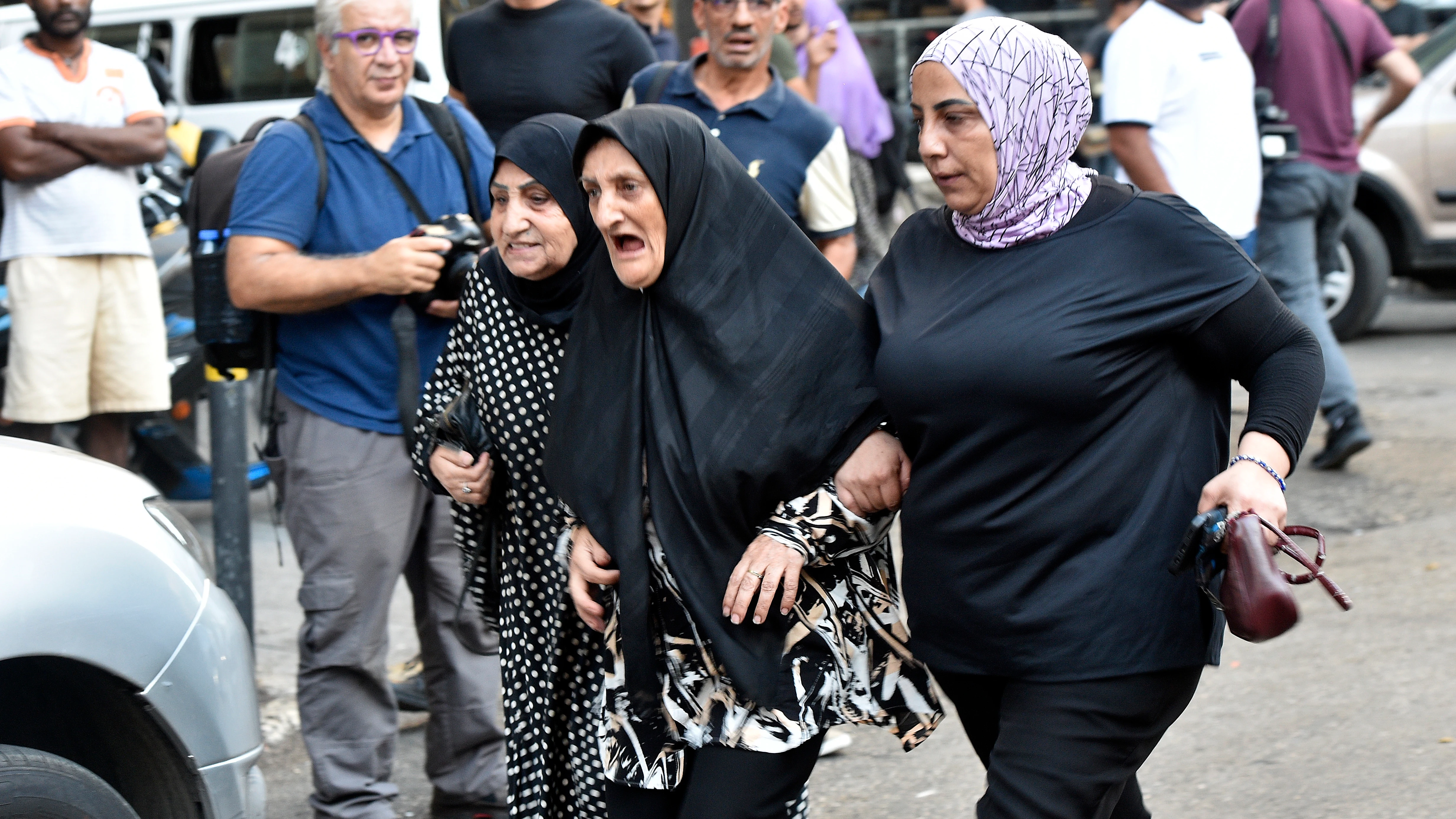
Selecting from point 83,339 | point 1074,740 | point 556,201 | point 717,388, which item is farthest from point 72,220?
point 1074,740

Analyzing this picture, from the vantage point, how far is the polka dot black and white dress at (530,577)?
9.81ft

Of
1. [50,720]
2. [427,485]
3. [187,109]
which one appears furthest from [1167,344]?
[187,109]

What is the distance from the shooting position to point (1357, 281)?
9.23 meters

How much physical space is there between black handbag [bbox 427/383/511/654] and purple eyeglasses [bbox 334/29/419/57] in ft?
3.27

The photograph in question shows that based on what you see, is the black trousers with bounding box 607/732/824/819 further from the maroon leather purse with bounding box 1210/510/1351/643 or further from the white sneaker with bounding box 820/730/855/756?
the white sneaker with bounding box 820/730/855/756

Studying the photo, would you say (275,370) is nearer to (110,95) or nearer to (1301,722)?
(110,95)

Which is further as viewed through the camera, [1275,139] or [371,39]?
[1275,139]

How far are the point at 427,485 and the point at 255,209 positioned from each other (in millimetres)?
839

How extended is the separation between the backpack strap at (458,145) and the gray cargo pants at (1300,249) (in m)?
3.76

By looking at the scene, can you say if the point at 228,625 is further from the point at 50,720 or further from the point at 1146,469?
the point at 1146,469

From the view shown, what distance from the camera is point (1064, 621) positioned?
95.0 inches

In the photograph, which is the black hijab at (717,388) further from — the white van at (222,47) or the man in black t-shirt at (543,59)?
the white van at (222,47)

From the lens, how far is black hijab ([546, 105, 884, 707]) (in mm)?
2551

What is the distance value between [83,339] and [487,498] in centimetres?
317
